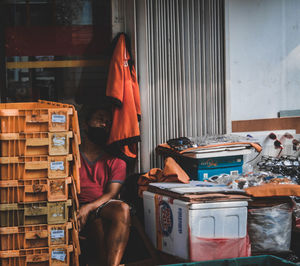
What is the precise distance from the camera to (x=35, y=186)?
290 centimetres

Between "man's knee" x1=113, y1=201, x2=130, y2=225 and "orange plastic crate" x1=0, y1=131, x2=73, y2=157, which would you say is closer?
"orange plastic crate" x1=0, y1=131, x2=73, y2=157

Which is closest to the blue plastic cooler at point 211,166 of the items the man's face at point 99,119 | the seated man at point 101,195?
the seated man at point 101,195

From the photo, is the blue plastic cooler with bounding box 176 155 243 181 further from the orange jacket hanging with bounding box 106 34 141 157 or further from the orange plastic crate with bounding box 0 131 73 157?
the orange plastic crate with bounding box 0 131 73 157

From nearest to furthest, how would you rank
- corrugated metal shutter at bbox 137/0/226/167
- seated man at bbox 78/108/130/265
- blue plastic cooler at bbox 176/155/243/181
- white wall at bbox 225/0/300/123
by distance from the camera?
1. seated man at bbox 78/108/130/265
2. blue plastic cooler at bbox 176/155/243/181
3. corrugated metal shutter at bbox 137/0/226/167
4. white wall at bbox 225/0/300/123

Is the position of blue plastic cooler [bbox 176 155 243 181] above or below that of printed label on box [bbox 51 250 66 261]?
above

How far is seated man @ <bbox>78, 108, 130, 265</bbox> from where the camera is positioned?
10.6 ft

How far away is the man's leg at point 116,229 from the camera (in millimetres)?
3146

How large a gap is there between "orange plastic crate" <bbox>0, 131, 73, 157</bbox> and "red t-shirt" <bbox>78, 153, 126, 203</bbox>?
982 mm

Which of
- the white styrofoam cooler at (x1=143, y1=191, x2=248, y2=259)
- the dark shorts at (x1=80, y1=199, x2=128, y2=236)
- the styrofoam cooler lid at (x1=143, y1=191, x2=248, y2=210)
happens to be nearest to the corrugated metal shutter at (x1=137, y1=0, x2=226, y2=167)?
the dark shorts at (x1=80, y1=199, x2=128, y2=236)

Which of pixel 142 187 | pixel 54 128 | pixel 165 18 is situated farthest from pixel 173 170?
pixel 165 18

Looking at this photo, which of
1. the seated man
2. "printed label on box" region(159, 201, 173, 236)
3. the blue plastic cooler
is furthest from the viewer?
the blue plastic cooler

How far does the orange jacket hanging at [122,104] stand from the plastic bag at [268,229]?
1.56m

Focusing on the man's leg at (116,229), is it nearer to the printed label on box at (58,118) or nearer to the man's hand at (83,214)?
the man's hand at (83,214)

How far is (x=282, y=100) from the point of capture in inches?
192
